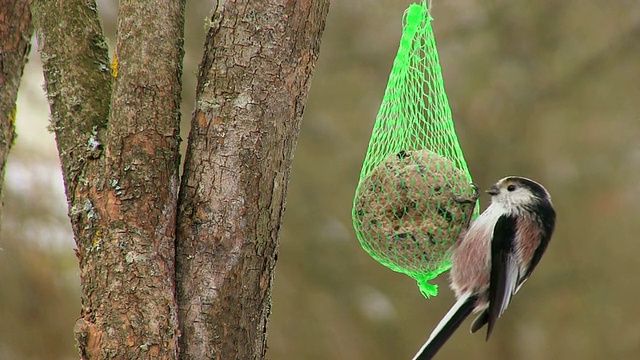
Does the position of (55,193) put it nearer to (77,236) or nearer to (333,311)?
(333,311)

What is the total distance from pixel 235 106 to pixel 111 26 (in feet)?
19.2

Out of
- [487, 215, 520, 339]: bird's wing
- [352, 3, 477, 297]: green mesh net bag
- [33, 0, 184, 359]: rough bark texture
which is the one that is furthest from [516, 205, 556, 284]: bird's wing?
[33, 0, 184, 359]: rough bark texture

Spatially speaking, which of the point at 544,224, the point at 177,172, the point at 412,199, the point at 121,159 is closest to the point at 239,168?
the point at 177,172

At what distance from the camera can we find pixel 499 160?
845cm

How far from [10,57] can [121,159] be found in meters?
0.69

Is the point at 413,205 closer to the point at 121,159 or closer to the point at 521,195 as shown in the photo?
the point at 521,195

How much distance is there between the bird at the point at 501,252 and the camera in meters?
3.63

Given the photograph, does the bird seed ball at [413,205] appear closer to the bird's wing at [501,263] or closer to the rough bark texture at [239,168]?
the bird's wing at [501,263]

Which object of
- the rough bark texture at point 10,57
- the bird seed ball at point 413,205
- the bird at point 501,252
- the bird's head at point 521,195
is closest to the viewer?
the rough bark texture at point 10,57

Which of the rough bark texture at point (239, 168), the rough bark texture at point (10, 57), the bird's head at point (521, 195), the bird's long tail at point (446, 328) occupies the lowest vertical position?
the bird's long tail at point (446, 328)

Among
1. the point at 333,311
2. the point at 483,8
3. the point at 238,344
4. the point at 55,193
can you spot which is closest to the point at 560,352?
the point at 333,311

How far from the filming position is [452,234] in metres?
3.49

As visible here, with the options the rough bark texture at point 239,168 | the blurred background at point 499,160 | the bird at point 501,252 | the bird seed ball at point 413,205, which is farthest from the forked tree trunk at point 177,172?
the blurred background at point 499,160

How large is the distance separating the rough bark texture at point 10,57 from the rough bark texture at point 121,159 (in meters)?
0.21
